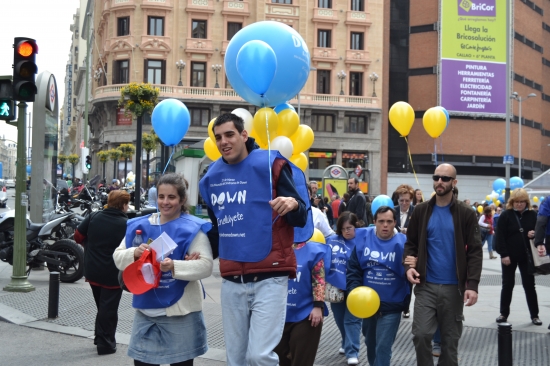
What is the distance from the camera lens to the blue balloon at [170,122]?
23.8ft

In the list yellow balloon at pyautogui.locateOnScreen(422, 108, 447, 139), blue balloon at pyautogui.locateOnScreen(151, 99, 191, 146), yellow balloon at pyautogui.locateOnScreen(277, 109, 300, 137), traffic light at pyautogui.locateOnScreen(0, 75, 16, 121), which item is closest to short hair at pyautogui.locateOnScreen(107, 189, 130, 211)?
blue balloon at pyautogui.locateOnScreen(151, 99, 191, 146)

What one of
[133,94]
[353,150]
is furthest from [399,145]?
[133,94]

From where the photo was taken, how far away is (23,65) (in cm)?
1002

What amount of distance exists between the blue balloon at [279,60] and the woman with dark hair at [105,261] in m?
2.22

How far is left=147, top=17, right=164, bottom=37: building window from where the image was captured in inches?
1860

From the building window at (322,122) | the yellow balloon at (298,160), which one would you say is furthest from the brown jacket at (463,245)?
the building window at (322,122)

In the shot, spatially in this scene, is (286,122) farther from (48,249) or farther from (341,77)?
(341,77)

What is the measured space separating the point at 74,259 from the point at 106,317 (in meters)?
4.59

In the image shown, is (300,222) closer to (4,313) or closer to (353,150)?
(4,313)

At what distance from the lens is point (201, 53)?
4766 cm

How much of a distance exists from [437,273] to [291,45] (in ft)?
7.46

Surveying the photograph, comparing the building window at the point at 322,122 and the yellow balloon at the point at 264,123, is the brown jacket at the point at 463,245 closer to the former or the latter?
the yellow balloon at the point at 264,123

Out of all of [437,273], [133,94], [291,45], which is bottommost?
[437,273]

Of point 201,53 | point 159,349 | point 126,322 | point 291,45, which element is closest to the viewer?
point 159,349
